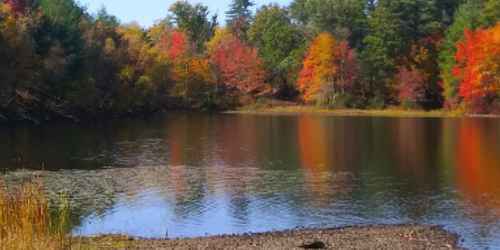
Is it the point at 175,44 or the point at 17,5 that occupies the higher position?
the point at 17,5

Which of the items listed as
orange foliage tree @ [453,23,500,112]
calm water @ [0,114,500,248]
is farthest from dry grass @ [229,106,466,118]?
calm water @ [0,114,500,248]

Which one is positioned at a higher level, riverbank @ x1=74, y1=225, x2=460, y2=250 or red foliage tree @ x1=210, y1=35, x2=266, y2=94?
red foliage tree @ x1=210, y1=35, x2=266, y2=94

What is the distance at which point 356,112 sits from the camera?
320ft

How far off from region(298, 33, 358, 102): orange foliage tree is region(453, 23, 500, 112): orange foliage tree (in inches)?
664

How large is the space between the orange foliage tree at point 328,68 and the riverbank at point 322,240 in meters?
80.7

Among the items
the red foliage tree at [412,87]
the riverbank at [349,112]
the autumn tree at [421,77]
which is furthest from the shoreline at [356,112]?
the autumn tree at [421,77]

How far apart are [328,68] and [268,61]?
13088mm

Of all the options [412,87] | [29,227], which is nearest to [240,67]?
[412,87]

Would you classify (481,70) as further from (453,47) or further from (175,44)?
(175,44)

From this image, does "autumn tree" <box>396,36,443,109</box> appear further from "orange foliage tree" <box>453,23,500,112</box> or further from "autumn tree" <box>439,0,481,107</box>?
"orange foliage tree" <box>453,23,500,112</box>

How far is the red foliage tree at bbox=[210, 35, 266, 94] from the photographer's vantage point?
360 ft

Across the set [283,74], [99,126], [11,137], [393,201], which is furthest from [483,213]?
[283,74]

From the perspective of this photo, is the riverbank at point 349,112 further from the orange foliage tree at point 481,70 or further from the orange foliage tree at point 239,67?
the orange foliage tree at point 239,67

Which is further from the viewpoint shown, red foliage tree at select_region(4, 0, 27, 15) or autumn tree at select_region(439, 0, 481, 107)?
autumn tree at select_region(439, 0, 481, 107)
